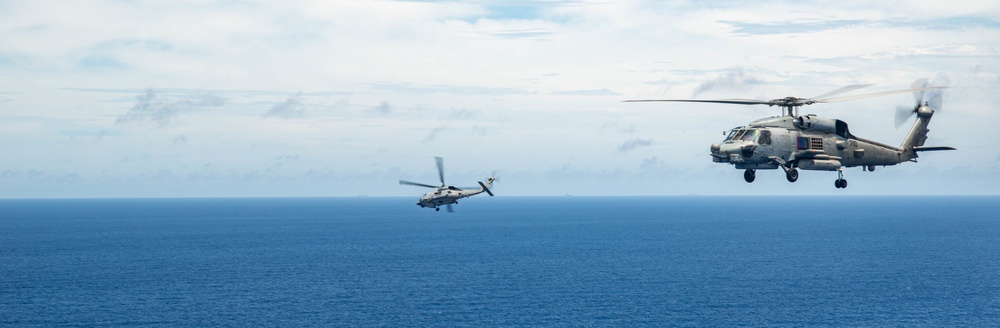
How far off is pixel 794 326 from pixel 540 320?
35078 millimetres

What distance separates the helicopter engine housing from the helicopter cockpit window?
1640 millimetres

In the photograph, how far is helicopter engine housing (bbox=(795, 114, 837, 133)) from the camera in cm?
3556

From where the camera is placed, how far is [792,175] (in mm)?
33812

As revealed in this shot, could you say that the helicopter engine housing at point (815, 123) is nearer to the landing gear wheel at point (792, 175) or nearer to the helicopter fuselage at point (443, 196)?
the landing gear wheel at point (792, 175)

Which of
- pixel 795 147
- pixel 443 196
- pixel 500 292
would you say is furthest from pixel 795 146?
pixel 500 292

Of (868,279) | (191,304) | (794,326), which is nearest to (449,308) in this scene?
(191,304)

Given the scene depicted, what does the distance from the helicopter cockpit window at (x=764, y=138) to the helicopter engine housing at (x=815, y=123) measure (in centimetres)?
164

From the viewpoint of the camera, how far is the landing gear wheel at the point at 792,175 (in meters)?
33.3

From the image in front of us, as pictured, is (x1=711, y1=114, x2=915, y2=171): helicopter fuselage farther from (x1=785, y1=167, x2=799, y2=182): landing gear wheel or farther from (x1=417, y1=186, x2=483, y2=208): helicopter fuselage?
(x1=417, y1=186, x2=483, y2=208): helicopter fuselage

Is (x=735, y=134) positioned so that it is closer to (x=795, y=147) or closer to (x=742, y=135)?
(x=742, y=135)

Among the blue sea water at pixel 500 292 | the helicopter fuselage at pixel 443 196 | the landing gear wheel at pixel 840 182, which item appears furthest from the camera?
the blue sea water at pixel 500 292

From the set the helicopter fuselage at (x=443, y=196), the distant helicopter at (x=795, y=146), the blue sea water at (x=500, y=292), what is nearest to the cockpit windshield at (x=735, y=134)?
the distant helicopter at (x=795, y=146)

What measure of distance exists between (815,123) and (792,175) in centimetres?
339

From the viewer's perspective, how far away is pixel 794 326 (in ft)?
383
